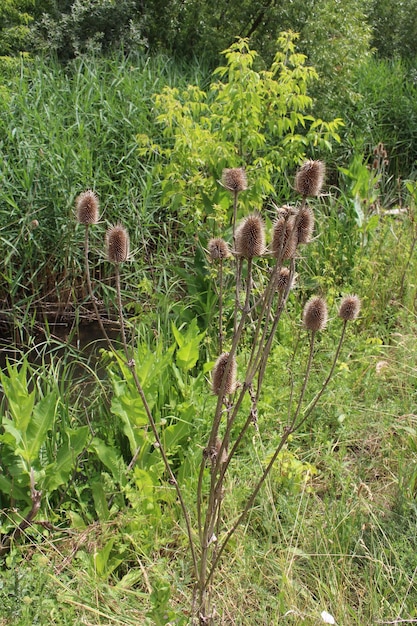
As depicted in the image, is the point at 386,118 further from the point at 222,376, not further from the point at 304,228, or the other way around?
the point at 222,376

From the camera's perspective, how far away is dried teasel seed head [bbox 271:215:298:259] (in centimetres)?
144

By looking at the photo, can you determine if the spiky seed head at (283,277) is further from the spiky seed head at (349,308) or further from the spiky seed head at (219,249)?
the spiky seed head at (219,249)

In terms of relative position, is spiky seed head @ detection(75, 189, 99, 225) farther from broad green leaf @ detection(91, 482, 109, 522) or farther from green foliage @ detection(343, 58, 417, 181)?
green foliage @ detection(343, 58, 417, 181)

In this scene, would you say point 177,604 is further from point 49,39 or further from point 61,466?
point 49,39

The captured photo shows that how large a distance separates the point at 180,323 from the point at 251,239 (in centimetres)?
226

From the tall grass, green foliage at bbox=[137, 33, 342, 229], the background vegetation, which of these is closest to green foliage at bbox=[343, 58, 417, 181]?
the background vegetation

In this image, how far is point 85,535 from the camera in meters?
2.37

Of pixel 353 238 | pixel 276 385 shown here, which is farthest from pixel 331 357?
pixel 353 238

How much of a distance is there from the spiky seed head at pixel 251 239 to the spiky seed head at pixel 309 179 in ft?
0.42

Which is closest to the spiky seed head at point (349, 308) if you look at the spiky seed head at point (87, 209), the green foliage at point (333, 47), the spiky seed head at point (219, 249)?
the spiky seed head at point (219, 249)

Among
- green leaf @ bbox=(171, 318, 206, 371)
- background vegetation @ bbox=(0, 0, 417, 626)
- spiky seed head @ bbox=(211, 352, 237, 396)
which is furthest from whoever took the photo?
green leaf @ bbox=(171, 318, 206, 371)

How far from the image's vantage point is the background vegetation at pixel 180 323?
222 centimetres

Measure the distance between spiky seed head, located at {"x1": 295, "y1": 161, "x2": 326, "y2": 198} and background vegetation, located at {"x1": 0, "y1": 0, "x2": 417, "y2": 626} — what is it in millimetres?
865

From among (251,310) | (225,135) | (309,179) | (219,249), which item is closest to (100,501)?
(219,249)
